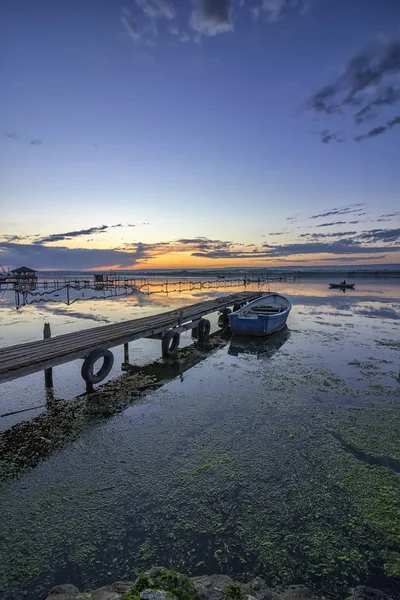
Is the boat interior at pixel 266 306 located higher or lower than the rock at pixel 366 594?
higher

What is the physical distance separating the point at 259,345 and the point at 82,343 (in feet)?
29.1

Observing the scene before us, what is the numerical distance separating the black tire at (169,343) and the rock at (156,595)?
10.1 m

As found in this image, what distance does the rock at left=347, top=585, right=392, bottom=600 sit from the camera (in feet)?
10.2

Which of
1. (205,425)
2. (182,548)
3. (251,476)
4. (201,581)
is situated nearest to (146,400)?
(205,425)

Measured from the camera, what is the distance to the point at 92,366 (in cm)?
937

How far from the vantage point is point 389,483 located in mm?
5113

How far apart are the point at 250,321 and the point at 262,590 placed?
13.7 m

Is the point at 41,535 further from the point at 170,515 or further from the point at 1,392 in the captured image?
the point at 1,392

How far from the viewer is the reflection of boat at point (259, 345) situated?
45.7 feet

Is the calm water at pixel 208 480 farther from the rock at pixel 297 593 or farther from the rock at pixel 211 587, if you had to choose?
the rock at pixel 211 587

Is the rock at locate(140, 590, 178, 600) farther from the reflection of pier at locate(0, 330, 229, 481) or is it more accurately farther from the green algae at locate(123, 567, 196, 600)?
the reflection of pier at locate(0, 330, 229, 481)

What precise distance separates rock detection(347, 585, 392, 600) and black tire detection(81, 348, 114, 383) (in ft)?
26.1

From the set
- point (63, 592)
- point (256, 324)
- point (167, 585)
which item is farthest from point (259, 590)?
point (256, 324)

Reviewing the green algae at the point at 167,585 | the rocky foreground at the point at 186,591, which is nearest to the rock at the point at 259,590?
the rocky foreground at the point at 186,591
